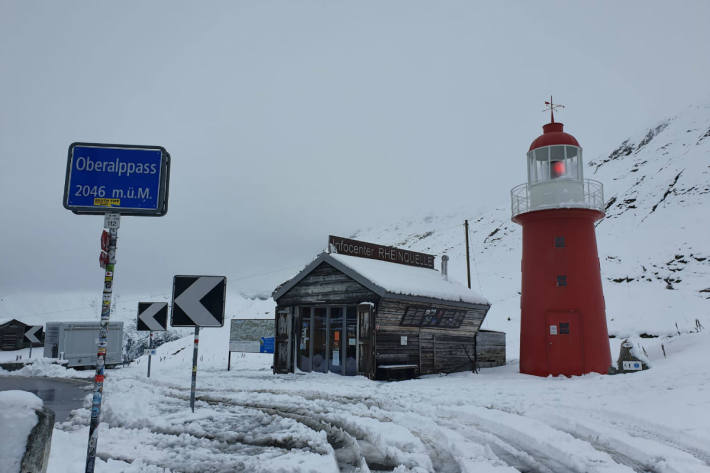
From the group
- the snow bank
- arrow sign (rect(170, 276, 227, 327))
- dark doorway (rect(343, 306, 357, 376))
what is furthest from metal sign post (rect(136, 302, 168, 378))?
the snow bank

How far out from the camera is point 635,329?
103ft

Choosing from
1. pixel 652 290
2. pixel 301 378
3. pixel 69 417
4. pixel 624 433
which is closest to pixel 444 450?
pixel 624 433

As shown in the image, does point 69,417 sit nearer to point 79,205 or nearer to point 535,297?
point 79,205

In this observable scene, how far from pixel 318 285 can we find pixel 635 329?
2257cm

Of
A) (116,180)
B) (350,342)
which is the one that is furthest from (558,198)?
(116,180)

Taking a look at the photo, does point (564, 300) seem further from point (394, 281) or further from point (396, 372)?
point (396, 372)

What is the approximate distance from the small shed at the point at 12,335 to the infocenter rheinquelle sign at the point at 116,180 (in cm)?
5368

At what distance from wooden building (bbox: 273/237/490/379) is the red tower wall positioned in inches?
126

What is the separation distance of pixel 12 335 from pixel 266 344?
40838 millimetres

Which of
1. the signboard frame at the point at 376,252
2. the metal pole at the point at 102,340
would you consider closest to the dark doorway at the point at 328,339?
the signboard frame at the point at 376,252

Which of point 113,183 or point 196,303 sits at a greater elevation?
point 113,183

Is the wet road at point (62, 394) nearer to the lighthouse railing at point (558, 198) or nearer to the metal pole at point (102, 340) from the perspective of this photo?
the metal pole at point (102, 340)

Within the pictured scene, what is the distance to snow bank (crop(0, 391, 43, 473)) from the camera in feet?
9.38

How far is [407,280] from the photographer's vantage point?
20031 millimetres
